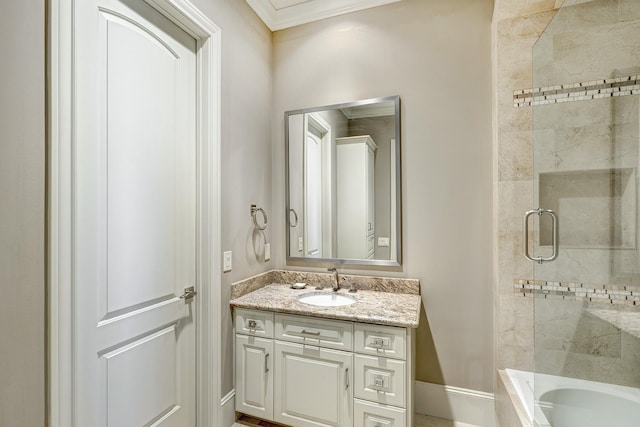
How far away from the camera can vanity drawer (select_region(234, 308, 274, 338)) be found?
6.03 ft

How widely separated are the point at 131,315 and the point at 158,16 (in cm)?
145

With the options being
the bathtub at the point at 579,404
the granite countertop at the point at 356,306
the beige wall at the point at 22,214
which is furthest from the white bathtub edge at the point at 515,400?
the beige wall at the point at 22,214

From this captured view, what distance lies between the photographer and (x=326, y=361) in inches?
66.9

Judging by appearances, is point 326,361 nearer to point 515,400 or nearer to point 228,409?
point 228,409

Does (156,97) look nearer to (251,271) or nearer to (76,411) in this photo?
(251,271)

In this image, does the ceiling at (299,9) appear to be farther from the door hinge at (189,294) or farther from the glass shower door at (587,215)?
the door hinge at (189,294)

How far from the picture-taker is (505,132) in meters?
1.80

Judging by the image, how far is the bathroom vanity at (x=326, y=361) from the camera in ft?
5.16

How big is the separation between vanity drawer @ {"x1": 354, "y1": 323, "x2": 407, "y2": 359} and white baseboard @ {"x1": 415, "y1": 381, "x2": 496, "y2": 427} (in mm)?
694

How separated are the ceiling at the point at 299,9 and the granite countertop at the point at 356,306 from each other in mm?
1993

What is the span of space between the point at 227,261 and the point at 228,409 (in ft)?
2.92

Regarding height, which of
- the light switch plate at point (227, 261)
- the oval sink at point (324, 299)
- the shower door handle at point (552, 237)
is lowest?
the oval sink at point (324, 299)

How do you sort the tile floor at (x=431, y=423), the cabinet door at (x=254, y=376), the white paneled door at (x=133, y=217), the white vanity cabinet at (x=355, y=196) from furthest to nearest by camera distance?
the white vanity cabinet at (x=355, y=196) → the tile floor at (x=431, y=423) → the cabinet door at (x=254, y=376) → the white paneled door at (x=133, y=217)

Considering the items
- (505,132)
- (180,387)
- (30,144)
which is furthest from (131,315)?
(505,132)
